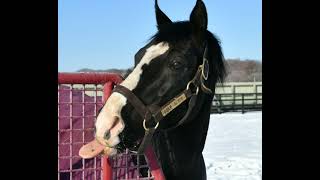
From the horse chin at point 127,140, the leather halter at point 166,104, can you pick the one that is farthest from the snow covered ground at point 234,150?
the horse chin at point 127,140

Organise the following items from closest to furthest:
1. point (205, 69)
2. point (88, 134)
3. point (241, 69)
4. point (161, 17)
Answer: point (205, 69)
point (161, 17)
point (88, 134)
point (241, 69)

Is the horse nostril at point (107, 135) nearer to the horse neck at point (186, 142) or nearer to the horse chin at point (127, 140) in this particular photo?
the horse chin at point (127, 140)

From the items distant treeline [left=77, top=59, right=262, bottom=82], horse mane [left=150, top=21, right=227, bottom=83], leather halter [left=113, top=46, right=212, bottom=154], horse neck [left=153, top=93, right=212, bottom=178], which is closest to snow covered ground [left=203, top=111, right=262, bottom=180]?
distant treeline [left=77, top=59, right=262, bottom=82]

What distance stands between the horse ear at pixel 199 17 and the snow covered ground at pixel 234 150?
10.8ft

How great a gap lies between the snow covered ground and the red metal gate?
267cm

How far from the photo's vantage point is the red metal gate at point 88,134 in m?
2.24

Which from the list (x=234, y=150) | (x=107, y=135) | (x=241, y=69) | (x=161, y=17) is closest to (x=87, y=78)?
(x=161, y=17)

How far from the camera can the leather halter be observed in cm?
179

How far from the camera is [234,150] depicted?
754 cm

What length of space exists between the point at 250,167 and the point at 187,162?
400 cm

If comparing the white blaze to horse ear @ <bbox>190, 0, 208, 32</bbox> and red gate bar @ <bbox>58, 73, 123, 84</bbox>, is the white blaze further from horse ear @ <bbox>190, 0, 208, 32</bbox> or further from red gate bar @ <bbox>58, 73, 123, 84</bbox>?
red gate bar @ <bbox>58, 73, 123, 84</bbox>

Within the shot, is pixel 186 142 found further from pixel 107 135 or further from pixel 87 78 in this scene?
pixel 87 78

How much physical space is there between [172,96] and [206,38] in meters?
0.37
